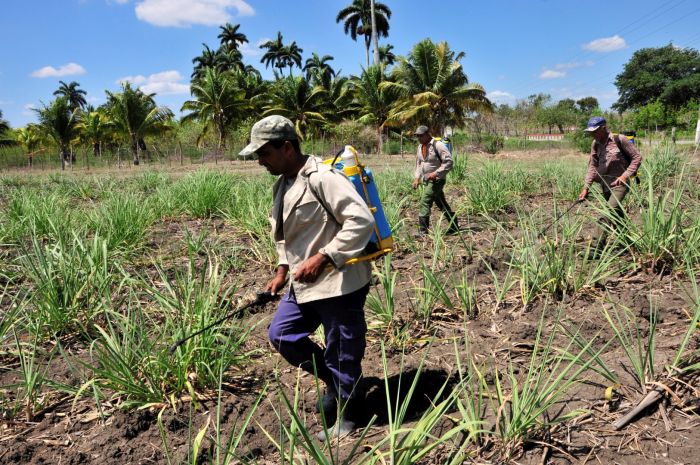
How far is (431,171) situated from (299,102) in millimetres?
31706

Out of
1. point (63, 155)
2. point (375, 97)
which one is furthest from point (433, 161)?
point (63, 155)

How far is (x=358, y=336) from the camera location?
205 centimetres

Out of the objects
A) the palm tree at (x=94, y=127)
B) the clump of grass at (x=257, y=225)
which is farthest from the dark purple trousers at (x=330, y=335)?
the palm tree at (x=94, y=127)

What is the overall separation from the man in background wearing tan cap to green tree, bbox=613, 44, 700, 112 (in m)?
50.1

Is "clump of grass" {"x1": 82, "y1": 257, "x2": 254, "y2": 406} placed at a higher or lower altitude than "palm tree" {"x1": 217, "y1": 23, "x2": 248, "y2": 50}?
lower

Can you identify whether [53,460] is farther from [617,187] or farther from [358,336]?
[617,187]

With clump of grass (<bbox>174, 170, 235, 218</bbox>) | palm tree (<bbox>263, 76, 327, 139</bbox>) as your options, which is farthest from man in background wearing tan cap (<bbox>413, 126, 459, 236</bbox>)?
palm tree (<bbox>263, 76, 327, 139</bbox>)

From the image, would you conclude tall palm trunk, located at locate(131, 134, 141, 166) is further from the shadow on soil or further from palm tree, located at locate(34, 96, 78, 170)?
the shadow on soil

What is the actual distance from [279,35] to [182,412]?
2333 inches

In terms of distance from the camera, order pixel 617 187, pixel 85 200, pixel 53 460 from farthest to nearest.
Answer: pixel 85 200
pixel 617 187
pixel 53 460

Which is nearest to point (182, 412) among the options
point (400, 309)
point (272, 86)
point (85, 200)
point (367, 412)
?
point (367, 412)

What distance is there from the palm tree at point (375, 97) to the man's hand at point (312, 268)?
31115 mm

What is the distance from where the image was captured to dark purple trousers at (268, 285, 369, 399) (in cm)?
203

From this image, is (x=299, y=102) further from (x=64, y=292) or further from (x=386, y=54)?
(x=64, y=292)
